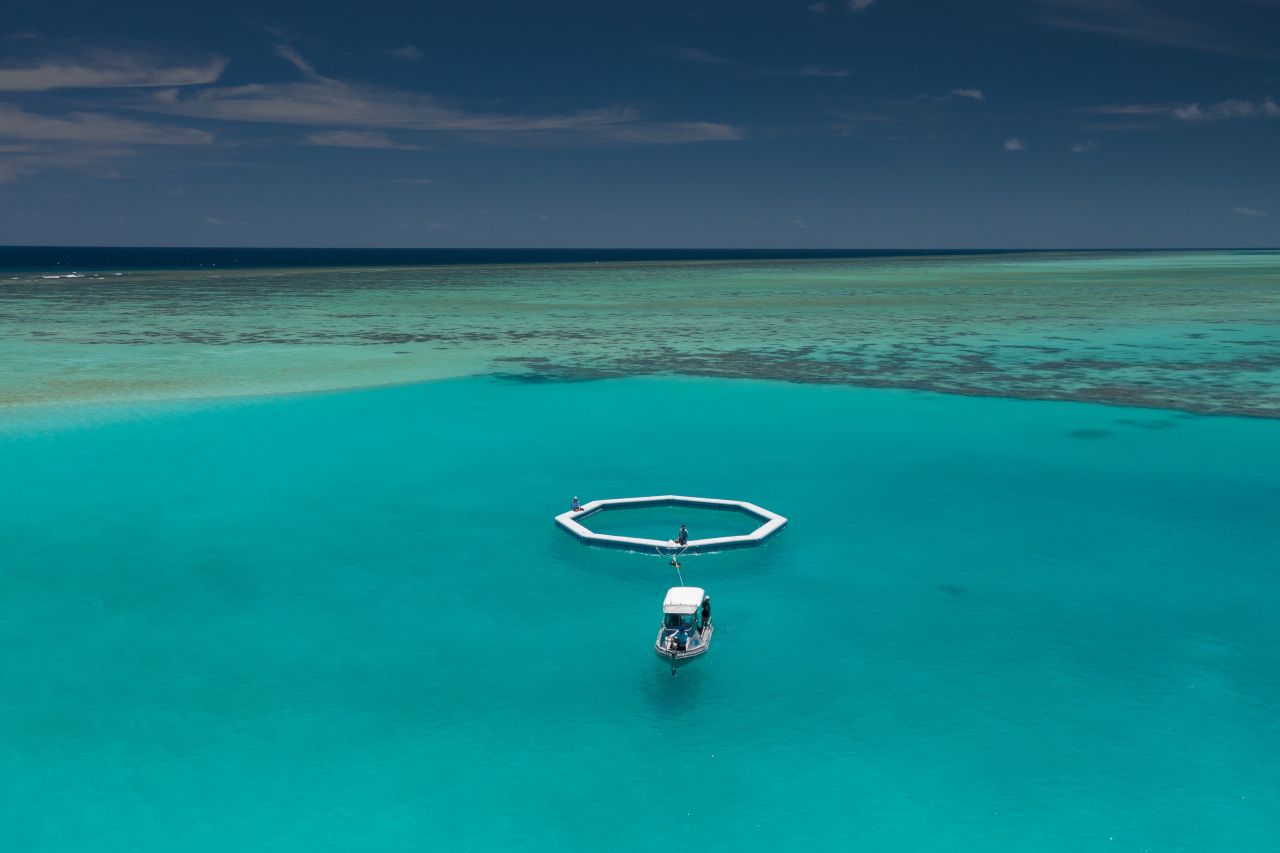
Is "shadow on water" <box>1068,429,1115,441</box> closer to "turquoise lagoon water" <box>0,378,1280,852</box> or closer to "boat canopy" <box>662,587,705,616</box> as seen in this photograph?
"turquoise lagoon water" <box>0,378,1280,852</box>

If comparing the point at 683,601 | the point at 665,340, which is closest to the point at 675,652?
the point at 683,601

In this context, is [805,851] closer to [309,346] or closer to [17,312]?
[309,346]

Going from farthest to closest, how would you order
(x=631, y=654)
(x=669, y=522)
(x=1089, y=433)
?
(x=1089, y=433) → (x=669, y=522) → (x=631, y=654)

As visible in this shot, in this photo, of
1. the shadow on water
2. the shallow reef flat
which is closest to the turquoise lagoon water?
the shadow on water

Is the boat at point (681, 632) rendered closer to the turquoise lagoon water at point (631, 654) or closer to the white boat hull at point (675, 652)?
the white boat hull at point (675, 652)

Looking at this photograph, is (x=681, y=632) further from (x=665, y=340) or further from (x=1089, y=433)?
(x=665, y=340)

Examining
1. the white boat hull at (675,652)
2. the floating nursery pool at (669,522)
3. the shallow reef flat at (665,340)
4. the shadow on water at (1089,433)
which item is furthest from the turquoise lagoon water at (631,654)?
the shallow reef flat at (665,340)

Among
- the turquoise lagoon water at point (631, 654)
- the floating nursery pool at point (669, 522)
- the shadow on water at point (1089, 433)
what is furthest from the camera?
the shadow on water at point (1089, 433)
